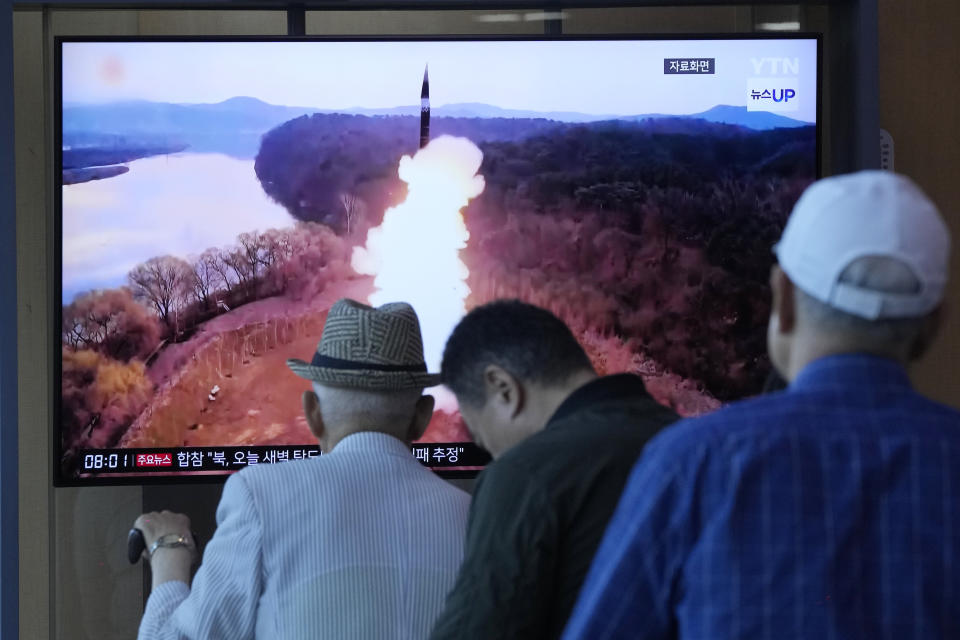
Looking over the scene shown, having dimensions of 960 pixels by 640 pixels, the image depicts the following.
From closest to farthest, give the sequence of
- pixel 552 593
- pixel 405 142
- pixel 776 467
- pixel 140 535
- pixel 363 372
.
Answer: pixel 776 467 → pixel 552 593 → pixel 363 372 → pixel 140 535 → pixel 405 142

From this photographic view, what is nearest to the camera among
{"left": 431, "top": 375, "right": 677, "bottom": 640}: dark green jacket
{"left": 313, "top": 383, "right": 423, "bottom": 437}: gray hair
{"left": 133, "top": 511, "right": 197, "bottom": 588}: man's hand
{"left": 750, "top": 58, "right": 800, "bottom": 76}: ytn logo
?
{"left": 431, "top": 375, "right": 677, "bottom": 640}: dark green jacket

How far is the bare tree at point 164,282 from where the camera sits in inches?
113

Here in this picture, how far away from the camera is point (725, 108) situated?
2971mm

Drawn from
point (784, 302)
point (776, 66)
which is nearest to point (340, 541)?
point (784, 302)

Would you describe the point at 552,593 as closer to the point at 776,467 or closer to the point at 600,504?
the point at 600,504

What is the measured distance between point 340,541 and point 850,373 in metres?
0.88

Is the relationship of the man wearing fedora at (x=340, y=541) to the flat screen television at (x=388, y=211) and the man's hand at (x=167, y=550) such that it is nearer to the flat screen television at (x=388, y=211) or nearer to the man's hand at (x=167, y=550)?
the man's hand at (x=167, y=550)

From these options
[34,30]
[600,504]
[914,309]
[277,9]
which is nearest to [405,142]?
[277,9]

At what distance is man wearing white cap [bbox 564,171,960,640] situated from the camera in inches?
39.0

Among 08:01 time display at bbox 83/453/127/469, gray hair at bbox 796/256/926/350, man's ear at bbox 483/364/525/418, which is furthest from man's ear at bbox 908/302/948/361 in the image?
08:01 time display at bbox 83/453/127/469

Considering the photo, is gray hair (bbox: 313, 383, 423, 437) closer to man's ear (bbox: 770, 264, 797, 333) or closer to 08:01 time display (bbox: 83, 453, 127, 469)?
man's ear (bbox: 770, 264, 797, 333)

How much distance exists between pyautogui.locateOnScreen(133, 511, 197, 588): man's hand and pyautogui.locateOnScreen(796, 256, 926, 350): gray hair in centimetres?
132

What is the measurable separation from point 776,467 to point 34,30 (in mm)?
2656

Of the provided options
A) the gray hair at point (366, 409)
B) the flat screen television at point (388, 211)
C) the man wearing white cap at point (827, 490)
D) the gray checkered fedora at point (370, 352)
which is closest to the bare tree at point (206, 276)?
the flat screen television at point (388, 211)
